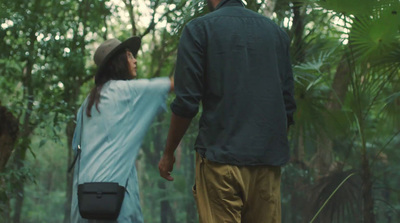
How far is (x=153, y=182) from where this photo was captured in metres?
12.0

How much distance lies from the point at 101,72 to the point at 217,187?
2.68 ft

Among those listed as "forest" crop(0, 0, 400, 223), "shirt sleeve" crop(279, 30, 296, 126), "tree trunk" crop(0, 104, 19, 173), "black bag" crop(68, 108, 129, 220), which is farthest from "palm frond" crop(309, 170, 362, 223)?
"black bag" crop(68, 108, 129, 220)

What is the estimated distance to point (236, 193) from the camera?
7.75 feet

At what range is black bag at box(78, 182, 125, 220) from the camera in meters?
2.46

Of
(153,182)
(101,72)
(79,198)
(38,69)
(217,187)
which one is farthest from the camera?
(153,182)

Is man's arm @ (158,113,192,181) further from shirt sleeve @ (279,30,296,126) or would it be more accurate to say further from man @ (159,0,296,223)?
shirt sleeve @ (279,30,296,126)

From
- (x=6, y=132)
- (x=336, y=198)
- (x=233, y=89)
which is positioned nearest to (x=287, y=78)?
(x=233, y=89)

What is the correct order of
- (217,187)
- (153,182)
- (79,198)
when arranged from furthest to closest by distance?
1. (153,182)
2. (79,198)
3. (217,187)

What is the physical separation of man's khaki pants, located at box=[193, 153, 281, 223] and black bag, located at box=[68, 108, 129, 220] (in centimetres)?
33

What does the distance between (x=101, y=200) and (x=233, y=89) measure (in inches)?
28.2

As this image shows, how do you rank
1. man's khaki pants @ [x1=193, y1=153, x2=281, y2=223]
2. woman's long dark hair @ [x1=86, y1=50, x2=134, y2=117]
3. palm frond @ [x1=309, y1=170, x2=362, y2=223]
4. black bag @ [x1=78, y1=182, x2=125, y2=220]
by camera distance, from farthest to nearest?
palm frond @ [x1=309, y1=170, x2=362, y2=223]
woman's long dark hair @ [x1=86, y1=50, x2=134, y2=117]
black bag @ [x1=78, y1=182, x2=125, y2=220]
man's khaki pants @ [x1=193, y1=153, x2=281, y2=223]

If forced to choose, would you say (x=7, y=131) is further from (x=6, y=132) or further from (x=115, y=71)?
(x=115, y=71)

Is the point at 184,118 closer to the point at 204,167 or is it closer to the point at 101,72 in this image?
the point at 204,167

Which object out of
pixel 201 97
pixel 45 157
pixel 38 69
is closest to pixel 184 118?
pixel 201 97
